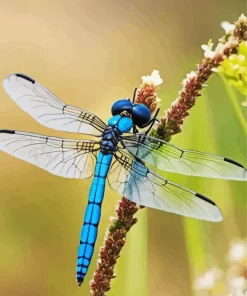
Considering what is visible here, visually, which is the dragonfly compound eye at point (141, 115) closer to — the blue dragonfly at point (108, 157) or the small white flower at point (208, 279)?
the blue dragonfly at point (108, 157)

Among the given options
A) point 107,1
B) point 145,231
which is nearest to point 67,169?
point 145,231

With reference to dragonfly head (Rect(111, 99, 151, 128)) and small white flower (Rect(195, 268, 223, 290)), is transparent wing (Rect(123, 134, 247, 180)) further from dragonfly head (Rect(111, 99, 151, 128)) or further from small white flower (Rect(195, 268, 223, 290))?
small white flower (Rect(195, 268, 223, 290))

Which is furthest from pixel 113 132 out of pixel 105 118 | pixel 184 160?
pixel 184 160

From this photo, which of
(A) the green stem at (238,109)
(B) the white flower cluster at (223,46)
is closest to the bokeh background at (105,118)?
(A) the green stem at (238,109)

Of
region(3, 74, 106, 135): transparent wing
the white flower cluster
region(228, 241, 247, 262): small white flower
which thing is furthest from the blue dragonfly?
region(228, 241, 247, 262): small white flower

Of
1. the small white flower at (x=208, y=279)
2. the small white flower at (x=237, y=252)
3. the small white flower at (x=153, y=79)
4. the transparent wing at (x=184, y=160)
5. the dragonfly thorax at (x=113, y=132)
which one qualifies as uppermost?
the small white flower at (x=153, y=79)
